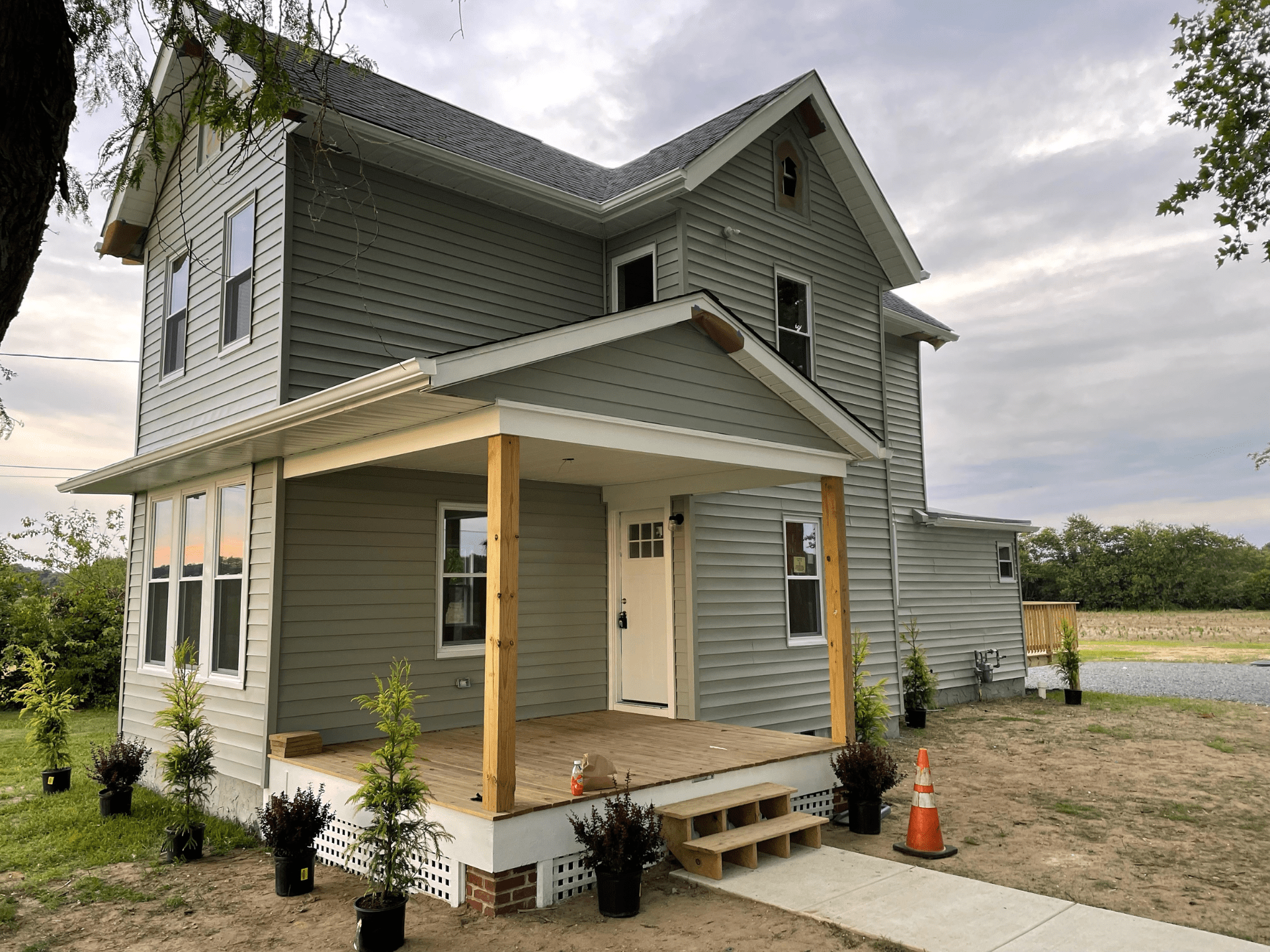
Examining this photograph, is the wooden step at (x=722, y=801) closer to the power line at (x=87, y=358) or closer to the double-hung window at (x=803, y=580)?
the double-hung window at (x=803, y=580)

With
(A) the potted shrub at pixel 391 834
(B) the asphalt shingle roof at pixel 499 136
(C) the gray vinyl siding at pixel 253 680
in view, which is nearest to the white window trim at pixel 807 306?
(B) the asphalt shingle roof at pixel 499 136

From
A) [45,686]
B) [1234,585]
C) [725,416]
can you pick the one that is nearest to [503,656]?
[725,416]

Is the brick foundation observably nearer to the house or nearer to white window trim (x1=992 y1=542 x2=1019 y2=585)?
the house

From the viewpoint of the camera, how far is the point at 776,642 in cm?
1022

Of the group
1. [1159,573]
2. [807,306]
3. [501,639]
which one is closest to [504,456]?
[501,639]

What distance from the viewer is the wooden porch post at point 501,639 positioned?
16.8 feet

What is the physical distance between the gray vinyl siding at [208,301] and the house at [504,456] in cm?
5

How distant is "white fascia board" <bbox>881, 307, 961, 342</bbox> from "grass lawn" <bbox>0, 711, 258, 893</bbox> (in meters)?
11.4

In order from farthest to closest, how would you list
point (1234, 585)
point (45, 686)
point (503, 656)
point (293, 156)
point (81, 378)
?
point (1234, 585)
point (81, 378)
point (45, 686)
point (293, 156)
point (503, 656)

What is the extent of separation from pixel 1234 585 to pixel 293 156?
1997 inches

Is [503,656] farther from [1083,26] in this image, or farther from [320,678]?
[1083,26]

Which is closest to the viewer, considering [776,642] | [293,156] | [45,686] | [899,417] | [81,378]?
[293,156]

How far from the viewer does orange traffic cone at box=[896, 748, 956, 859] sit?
6.27 meters

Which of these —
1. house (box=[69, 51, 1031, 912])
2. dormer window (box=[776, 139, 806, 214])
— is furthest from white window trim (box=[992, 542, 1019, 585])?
dormer window (box=[776, 139, 806, 214])
